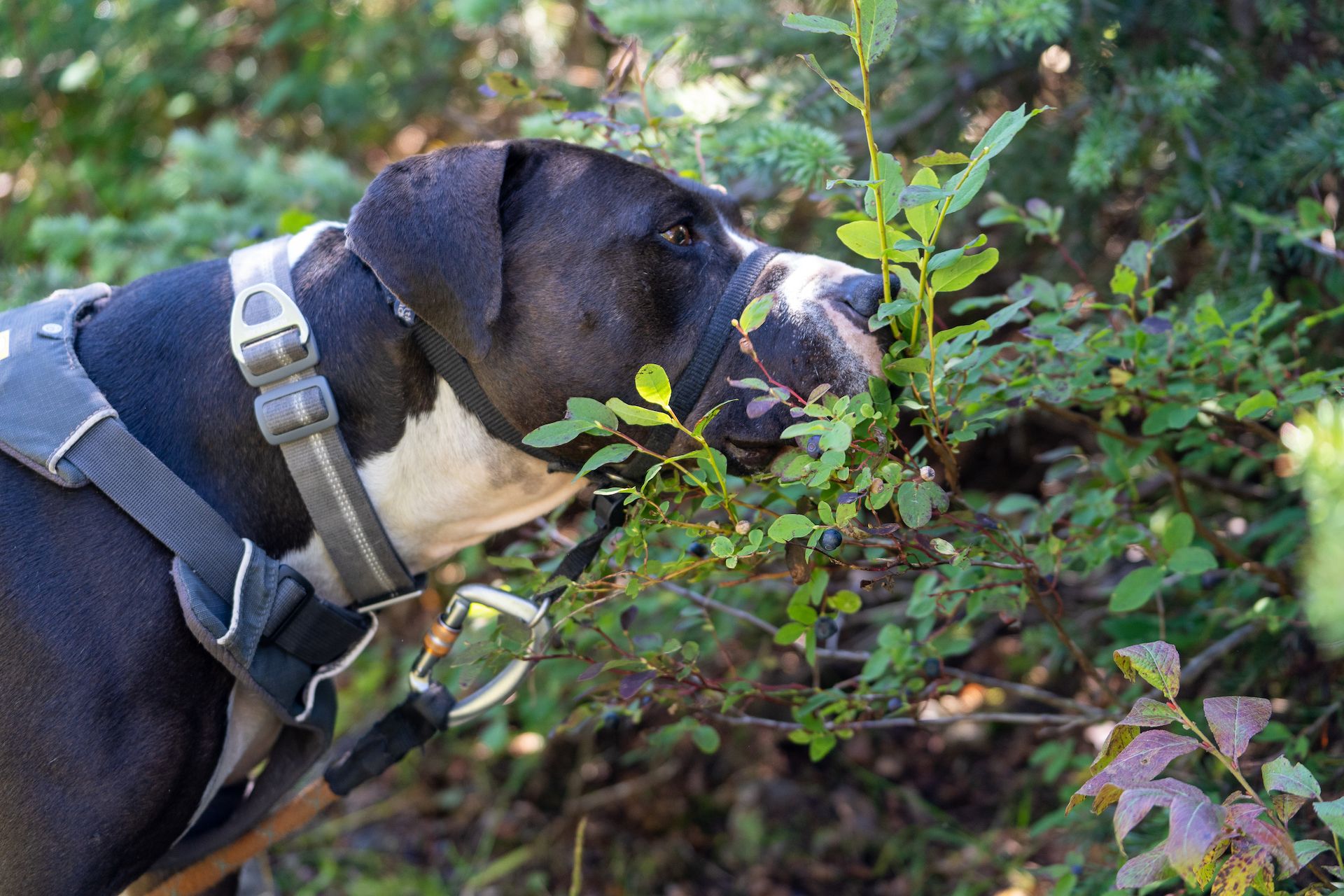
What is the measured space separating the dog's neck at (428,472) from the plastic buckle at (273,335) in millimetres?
68

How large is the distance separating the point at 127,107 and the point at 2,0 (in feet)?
1.84

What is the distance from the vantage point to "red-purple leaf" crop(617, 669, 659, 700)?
177 centimetres

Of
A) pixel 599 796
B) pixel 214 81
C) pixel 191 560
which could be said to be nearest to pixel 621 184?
pixel 191 560

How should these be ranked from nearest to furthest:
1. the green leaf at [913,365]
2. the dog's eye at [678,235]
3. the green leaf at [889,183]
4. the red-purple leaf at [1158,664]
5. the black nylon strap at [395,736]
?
the red-purple leaf at [1158,664]
the green leaf at [889,183]
the green leaf at [913,365]
the dog's eye at [678,235]
the black nylon strap at [395,736]

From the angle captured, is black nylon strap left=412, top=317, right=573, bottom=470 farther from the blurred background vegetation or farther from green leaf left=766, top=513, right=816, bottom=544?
green leaf left=766, top=513, right=816, bottom=544

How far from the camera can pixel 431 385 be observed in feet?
6.44

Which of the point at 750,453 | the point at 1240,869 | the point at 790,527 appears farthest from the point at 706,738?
the point at 1240,869

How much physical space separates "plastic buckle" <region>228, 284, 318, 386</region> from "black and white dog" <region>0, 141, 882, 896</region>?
4 centimetres

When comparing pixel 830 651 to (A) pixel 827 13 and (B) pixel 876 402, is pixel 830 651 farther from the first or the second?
(A) pixel 827 13

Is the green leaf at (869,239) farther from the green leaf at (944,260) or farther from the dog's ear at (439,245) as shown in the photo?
the dog's ear at (439,245)

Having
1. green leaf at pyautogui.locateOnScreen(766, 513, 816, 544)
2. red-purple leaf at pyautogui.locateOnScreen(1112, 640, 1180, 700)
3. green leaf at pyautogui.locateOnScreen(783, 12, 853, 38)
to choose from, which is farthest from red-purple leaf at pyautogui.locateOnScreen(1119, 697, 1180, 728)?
green leaf at pyautogui.locateOnScreen(783, 12, 853, 38)

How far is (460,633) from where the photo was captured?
6.75ft

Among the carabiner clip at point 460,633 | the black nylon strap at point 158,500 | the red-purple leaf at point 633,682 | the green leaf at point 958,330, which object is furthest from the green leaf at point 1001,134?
the black nylon strap at point 158,500

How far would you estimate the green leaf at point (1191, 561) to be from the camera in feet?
6.09
